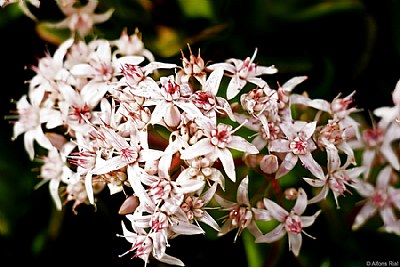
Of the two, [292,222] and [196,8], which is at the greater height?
[196,8]

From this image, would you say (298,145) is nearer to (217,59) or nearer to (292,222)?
(292,222)

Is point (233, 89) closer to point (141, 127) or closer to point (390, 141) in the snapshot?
point (141, 127)

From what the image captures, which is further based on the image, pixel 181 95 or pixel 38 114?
pixel 38 114

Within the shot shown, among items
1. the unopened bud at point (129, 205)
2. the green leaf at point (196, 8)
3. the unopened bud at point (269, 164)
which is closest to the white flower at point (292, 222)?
the unopened bud at point (269, 164)

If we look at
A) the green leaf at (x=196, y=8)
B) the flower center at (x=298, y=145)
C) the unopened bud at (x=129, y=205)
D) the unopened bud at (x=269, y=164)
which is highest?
the green leaf at (x=196, y=8)

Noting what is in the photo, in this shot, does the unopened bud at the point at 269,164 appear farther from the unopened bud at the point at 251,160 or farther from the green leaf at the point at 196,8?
the green leaf at the point at 196,8

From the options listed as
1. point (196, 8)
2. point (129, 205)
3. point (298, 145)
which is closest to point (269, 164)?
point (298, 145)

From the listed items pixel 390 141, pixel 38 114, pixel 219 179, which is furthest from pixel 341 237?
pixel 38 114
